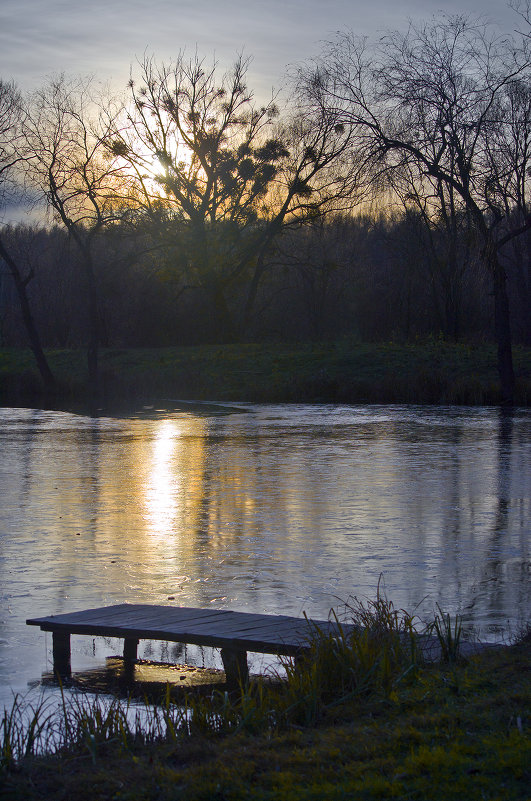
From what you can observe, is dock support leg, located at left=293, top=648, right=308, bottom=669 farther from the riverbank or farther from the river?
the river

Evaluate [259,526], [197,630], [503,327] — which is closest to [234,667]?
[197,630]

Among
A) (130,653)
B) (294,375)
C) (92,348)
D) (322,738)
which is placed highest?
(92,348)

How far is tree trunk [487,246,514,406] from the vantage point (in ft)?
85.9

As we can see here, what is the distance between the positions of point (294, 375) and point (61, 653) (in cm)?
2987

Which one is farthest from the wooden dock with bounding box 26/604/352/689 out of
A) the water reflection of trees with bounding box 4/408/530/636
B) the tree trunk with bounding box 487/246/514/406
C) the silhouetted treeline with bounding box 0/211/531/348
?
the silhouetted treeline with bounding box 0/211/531/348

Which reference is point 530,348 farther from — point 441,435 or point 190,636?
point 190,636

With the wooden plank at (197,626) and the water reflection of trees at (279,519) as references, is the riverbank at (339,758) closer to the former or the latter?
the wooden plank at (197,626)

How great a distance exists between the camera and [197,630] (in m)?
5.95

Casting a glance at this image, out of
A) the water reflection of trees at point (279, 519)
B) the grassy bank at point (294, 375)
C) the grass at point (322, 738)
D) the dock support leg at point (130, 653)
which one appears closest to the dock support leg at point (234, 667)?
the grass at point (322, 738)

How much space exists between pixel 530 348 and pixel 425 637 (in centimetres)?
3108

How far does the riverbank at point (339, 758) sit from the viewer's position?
12.7 feet

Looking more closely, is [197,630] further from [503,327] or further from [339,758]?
[503,327]

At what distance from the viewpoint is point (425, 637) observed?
5.84m

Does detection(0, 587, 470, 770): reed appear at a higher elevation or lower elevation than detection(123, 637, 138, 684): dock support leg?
higher
